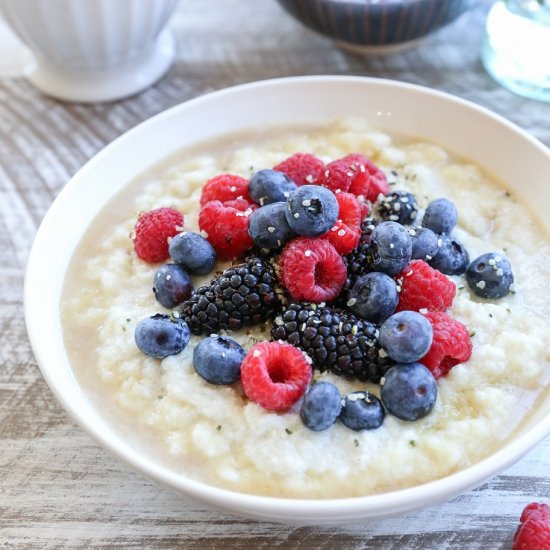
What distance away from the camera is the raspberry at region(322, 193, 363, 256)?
1908 mm

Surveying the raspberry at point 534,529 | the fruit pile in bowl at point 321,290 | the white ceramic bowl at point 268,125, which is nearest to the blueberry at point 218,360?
the fruit pile in bowl at point 321,290

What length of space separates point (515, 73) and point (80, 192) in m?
1.92

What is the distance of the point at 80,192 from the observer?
7.50ft

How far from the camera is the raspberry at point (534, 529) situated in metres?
1.68

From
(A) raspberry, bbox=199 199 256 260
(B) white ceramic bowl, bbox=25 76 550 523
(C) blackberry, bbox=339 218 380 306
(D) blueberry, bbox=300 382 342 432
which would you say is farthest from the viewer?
(A) raspberry, bbox=199 199 256 260

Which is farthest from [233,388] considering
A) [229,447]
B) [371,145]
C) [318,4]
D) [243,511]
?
[318,4]

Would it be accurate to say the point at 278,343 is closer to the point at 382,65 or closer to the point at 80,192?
the point at 80,192

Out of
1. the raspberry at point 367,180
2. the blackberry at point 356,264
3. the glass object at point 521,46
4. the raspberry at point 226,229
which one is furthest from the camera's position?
the glass object at point 521,46

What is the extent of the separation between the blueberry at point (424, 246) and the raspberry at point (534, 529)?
0.69 m

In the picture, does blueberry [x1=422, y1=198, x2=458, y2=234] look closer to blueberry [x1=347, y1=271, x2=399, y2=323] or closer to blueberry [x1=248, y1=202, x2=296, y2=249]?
blueberry [x1=347, y1=271, x2=399, y2=323]

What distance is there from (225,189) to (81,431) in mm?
817

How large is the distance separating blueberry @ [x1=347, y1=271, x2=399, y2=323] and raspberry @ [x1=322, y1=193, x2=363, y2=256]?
11 centimetres

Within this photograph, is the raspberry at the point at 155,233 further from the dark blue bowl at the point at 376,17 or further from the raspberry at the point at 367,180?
the dark blue bowl at the point at 376,17

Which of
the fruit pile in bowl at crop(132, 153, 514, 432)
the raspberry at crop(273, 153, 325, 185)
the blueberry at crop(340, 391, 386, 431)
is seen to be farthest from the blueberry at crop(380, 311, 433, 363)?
the raspberry at crop(273, 153, 325, 185)
